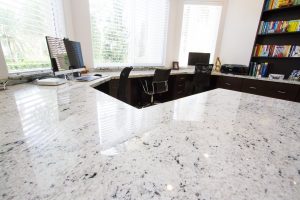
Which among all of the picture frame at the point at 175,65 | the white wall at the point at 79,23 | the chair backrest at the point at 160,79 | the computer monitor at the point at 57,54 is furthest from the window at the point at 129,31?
the computer monitor at the point at 57,54

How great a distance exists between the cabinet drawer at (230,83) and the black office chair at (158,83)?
1293 mm

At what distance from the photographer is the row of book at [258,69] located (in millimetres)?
2869

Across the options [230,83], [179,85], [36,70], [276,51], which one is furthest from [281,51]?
[36,70]

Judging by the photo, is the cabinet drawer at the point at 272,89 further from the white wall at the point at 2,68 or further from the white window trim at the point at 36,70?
the white wall at the point at 2,68

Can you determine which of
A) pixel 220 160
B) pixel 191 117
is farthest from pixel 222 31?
pixel 220 160

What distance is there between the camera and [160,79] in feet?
9.35

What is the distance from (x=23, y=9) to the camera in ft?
5.49

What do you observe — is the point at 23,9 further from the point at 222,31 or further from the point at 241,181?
the point at 222,31

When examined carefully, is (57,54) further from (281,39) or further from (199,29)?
(281,39)

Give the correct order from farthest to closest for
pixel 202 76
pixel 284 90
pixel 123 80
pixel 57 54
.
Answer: pixel 202 76 < pixel 284 90 < pixel 123 80 < pixel 57 54

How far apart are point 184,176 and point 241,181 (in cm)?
15

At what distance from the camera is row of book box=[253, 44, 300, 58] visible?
8.29ft

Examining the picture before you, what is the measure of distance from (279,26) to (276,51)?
1.44ft

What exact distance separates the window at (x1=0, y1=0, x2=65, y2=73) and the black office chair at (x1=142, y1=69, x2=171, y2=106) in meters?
1.73
